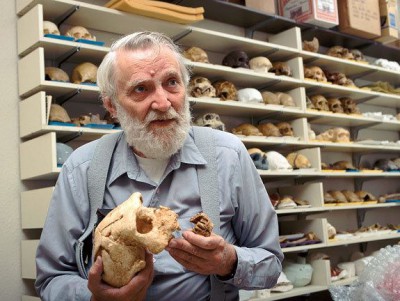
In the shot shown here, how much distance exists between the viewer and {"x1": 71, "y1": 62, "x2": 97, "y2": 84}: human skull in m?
2.51

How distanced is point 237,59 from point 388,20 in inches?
66.3

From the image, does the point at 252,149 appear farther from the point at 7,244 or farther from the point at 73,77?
the point at 7,244

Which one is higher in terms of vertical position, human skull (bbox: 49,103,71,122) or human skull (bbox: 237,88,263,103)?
human skull (bbox: 237,88,263,103)

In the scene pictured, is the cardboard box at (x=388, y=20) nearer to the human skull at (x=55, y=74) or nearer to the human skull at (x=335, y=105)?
the human skull at (x=335, y=105)

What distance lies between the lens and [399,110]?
4.95 m

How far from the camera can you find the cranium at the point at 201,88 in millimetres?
2967

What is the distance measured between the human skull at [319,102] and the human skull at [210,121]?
103cm

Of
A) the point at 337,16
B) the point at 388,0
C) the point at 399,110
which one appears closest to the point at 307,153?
the point at 337,16

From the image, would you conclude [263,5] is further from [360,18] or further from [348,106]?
[348,106]

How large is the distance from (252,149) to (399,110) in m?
2.55

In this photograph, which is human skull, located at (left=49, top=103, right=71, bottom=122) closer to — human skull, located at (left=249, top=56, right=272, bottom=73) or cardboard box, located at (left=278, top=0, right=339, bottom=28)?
human skull, located at (left=249, top=56, right=272, bottom=73)

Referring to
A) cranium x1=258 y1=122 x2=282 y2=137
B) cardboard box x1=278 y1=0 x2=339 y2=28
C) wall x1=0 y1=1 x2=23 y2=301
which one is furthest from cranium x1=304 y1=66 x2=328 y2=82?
wall x1=0 y1=1 x2=23 y2=301

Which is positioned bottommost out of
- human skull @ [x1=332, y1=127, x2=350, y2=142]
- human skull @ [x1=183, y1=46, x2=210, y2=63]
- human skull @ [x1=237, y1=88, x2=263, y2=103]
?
human skull @ [x1=332, y1=127, x2=350, y2=142]

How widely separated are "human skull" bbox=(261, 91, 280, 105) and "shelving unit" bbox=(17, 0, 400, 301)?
63 millimetres
